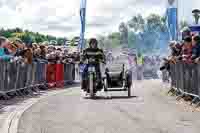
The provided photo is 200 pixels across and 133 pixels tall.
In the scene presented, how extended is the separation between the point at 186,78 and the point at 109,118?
5617 millimetres

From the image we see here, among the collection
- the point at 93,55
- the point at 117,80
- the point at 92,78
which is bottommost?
the point at 117,80

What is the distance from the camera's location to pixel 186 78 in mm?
16828

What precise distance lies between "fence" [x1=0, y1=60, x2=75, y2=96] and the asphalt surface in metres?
2.25

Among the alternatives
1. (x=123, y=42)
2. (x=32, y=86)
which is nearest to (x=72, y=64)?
(x=32, y=86)

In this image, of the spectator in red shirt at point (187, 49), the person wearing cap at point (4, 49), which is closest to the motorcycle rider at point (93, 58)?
the person wearing cap at point (4, 49)

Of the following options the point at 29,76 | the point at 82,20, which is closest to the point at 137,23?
the point at 82,20

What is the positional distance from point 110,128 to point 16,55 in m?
10.7

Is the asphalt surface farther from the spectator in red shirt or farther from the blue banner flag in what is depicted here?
the blue banner flag

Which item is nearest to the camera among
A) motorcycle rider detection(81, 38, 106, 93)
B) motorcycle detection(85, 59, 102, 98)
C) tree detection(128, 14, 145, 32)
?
motorcycle detection(85, 59, 102, 98)

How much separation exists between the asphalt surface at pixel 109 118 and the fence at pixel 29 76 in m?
2.25

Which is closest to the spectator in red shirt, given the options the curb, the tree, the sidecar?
the sidecar

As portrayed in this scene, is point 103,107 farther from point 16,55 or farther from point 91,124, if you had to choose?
point 16,55

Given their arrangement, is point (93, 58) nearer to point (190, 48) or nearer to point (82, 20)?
point (190, 48)

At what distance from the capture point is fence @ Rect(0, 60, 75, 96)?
56.9 ft
